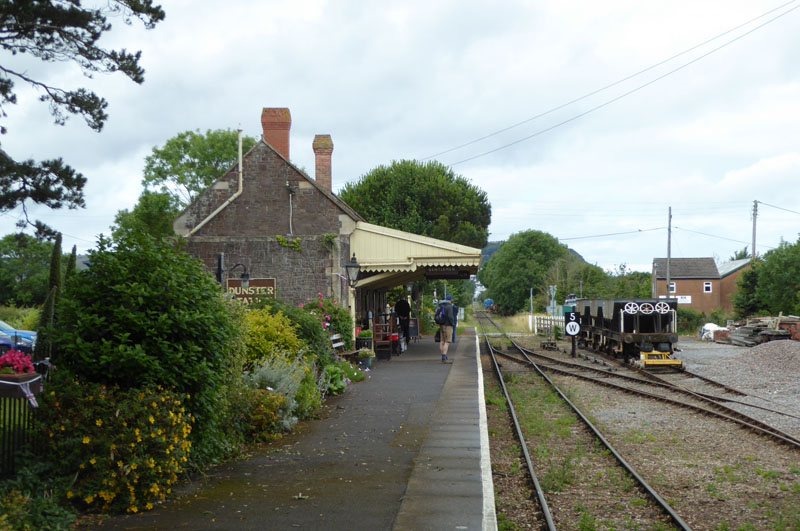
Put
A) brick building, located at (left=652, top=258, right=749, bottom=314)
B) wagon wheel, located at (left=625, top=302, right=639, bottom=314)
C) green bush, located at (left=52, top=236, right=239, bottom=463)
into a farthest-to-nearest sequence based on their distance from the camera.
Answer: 1. brick building, located at (left=652, top=258, right=749, bottom=314)
2. wagon wheel, located at (left=625, top=302, right=639, bottom=314)
3. green bush, located at (left=52, top=236, right=239, bottom=463)

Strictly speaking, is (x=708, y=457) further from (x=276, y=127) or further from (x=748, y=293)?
(x=748, y=293)

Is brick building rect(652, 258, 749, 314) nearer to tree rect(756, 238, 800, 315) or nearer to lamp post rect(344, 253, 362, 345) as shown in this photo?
tree rect(756, 238, 800, 315)

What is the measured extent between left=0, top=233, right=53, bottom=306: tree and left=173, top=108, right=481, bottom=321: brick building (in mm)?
41973

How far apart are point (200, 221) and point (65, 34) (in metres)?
9.86

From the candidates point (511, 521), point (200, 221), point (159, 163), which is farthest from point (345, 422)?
point (159, 163)

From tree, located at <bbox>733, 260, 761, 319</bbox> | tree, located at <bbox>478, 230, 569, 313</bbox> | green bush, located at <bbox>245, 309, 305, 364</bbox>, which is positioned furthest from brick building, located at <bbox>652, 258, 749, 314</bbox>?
green bush, located at <bbox>245, 309, 305, 364</bbox>

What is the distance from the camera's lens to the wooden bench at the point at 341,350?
17622 millimetres

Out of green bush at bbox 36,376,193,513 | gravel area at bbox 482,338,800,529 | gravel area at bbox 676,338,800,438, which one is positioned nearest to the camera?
green bush at bbox 36,376,193,513

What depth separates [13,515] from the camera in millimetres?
5023

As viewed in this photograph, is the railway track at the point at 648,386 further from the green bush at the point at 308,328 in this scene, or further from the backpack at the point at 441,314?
the green bush at the point at 308,328

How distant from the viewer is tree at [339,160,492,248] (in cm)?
4253

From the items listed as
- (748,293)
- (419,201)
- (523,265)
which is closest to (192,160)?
(419,201)

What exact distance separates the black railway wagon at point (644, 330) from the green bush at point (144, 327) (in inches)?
695

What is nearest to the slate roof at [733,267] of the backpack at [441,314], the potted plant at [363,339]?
the backpack at [441,314]
